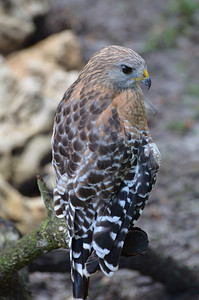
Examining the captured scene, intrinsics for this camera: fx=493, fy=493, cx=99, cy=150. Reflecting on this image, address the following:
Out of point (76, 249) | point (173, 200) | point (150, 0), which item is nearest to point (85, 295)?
point (76, 249)

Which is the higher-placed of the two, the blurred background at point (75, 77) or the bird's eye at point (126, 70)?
the bird's eye at point (126, 70)

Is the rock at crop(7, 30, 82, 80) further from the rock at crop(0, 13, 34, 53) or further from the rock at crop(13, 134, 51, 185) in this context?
the rock at crop(13, 134, 51, 185)

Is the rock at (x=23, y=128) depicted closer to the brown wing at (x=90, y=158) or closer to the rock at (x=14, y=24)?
the rock at (x=14, y=24)

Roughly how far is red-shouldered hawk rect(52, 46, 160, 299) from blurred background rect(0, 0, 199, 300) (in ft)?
2.22

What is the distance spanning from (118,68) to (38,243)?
121cm

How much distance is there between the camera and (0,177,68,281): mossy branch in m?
3.06

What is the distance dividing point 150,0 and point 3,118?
4745 mm

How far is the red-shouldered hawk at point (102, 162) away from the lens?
2869 mm

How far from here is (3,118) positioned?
17.7 feet

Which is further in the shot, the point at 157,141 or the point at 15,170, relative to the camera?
the point at 157,141

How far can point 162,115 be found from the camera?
22.6ft

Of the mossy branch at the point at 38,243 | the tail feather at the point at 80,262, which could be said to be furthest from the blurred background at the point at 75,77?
the tail feather at the point at 80,262

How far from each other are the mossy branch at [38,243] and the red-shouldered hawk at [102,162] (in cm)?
12

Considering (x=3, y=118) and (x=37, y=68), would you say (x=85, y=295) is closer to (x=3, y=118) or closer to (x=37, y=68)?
(x=3, y=118)
